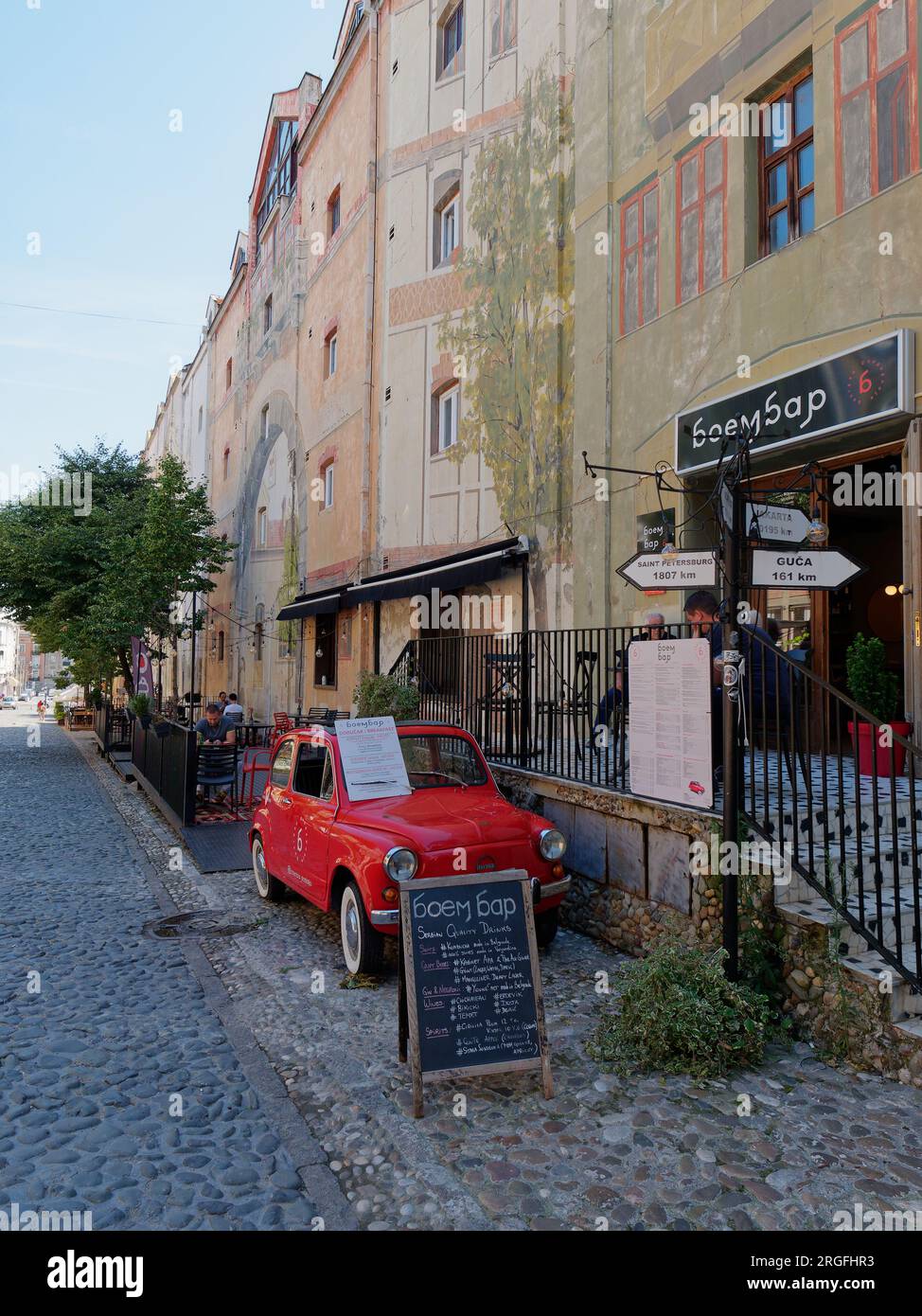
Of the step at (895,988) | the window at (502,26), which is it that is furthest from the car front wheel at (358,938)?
the window at (502,26)

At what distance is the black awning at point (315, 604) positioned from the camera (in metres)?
19.8

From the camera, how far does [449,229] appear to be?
685 inches

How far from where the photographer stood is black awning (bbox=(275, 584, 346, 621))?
19844 mm

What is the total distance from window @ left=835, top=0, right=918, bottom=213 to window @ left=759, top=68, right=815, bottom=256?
60 cm

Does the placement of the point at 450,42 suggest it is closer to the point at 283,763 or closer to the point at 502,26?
the point at 502,26

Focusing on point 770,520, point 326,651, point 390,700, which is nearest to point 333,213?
point 326,651

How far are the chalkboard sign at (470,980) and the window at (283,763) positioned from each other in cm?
374

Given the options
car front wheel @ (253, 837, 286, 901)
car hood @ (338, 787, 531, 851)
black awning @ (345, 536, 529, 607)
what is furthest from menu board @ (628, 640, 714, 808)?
black awning @ (345, 536, 529, 607)

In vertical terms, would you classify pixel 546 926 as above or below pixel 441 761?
below

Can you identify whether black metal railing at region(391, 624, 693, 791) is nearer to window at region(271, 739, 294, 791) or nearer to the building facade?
A: the building facade

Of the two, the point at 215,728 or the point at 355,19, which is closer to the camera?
the point at 215,728

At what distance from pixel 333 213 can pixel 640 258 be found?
1495 centimetres

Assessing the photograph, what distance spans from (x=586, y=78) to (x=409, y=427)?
694 cm

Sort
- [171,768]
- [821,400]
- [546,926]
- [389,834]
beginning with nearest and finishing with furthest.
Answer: [389,834], [546,926], [821,400], [171,768]
